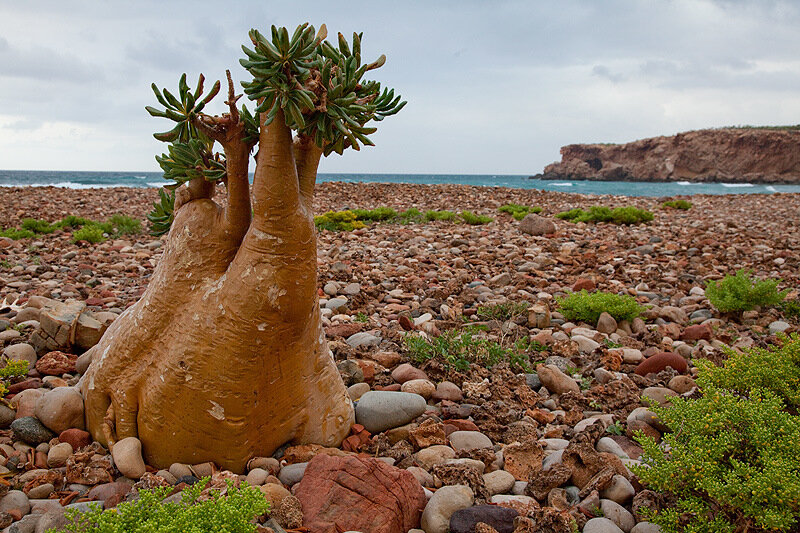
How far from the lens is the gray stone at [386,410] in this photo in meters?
3.46

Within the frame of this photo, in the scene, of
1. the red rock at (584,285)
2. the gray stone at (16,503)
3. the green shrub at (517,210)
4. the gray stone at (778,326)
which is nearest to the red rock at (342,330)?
the gray stone at (16,503)

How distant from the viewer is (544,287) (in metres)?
7.03

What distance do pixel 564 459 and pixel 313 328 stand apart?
1.56 metres

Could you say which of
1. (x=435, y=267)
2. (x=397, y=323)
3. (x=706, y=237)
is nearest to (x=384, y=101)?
(x=397, y=323)

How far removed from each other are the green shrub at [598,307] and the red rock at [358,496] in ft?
11.4

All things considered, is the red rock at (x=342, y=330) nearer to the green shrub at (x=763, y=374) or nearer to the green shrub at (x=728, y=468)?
the green shrub at (x=763, y=374)

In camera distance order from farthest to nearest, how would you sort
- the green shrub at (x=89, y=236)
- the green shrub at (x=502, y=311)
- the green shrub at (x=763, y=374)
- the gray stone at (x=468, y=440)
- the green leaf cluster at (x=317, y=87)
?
the green shrub at (x=89, y=236)
the green shrub at (x=502, y=311)
the gray stone at (x=468, y=440)
the green shrub at (x=763, y=374)
the green leaf cluster at (x=317, y=87)

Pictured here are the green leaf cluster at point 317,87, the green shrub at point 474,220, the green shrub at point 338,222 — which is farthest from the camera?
the green shrub at point 474,220

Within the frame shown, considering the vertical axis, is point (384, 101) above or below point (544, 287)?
above

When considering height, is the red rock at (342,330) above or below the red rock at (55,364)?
below

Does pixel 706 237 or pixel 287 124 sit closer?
pixel 287 124

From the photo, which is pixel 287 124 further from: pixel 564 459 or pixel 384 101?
pixel 564 459

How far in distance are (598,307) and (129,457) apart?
4.37m

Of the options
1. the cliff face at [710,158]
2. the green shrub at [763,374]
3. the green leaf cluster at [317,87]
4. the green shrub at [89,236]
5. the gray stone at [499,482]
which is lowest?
the gray stone at [499,482]
